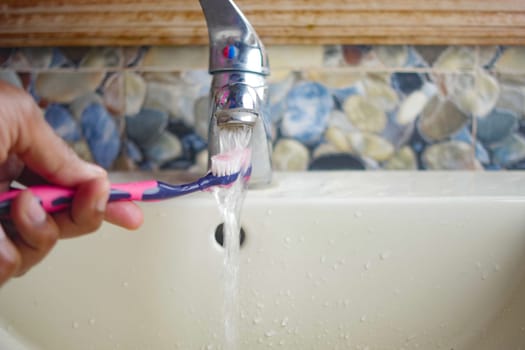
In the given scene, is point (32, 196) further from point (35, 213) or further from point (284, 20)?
point (284, 20)

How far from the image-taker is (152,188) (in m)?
0.31

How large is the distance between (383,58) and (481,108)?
125mm

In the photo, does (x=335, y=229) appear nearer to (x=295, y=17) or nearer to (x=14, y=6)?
(x=295, y=17)

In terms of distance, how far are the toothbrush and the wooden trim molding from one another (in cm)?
19

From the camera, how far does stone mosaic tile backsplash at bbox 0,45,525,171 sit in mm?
514

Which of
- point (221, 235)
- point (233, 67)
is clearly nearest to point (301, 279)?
point (221, 235)

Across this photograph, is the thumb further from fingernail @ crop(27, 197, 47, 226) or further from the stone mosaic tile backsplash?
the stone mosaic tile backsplash

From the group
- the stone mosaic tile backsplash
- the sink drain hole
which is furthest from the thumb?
the stone mosaic tile backsplash

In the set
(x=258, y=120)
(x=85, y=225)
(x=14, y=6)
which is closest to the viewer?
(x=85, y=225)

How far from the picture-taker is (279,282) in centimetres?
37

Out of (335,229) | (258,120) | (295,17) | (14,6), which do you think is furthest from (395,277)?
(14,6)

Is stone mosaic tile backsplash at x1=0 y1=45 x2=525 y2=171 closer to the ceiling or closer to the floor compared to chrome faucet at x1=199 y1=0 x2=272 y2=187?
closer to the floor

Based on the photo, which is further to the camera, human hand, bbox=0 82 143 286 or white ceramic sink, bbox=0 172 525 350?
white ceramic sink, bbox=0 172 525 350

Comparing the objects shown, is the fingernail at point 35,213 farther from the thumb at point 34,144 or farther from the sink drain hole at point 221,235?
the sink drain hole at point 221,235
